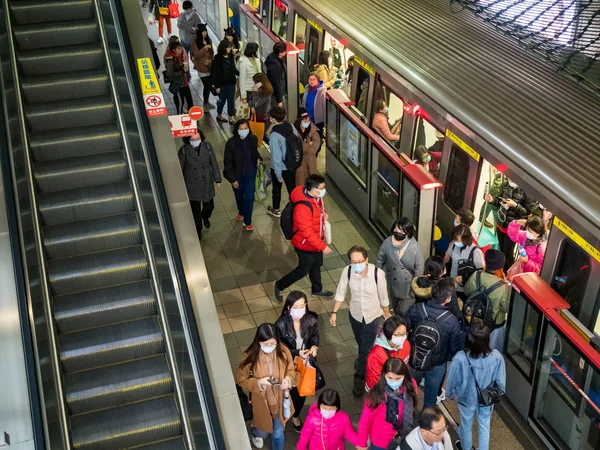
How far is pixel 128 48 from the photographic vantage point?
26.2ft

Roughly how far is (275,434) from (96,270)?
84.4 inches

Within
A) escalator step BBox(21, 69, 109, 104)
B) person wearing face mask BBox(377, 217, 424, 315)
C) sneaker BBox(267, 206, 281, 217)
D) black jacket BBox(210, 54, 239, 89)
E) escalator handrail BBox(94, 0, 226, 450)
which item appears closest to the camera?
escalator handrail BBox(94, 0, 226, 450)

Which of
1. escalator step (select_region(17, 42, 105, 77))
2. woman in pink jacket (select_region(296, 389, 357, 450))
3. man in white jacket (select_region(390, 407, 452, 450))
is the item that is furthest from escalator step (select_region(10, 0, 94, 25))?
man in white jacket (select_region(390, 407, 452, 450))

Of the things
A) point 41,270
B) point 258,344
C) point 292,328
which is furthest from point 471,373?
point 41,270

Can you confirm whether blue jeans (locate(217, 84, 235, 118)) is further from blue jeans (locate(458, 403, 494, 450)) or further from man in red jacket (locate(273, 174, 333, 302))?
blue jeans (locate(458, 403, 494, 450))

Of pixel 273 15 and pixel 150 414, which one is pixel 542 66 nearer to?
pixel 150 414

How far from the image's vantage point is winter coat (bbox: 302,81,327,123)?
40.3ft

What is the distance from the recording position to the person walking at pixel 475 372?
6.49 metres

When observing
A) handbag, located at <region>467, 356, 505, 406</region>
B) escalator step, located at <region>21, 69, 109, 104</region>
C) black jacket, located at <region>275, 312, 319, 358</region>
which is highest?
escalator step, located at <region>21, 69, 109, 104</region>

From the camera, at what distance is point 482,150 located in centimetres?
794

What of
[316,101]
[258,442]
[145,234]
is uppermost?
[145,234]

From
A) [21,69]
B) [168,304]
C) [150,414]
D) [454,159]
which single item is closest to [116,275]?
[168,304]

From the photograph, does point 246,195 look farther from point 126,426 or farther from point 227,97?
point 126,426

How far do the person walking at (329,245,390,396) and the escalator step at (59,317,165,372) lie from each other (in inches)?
66.8
